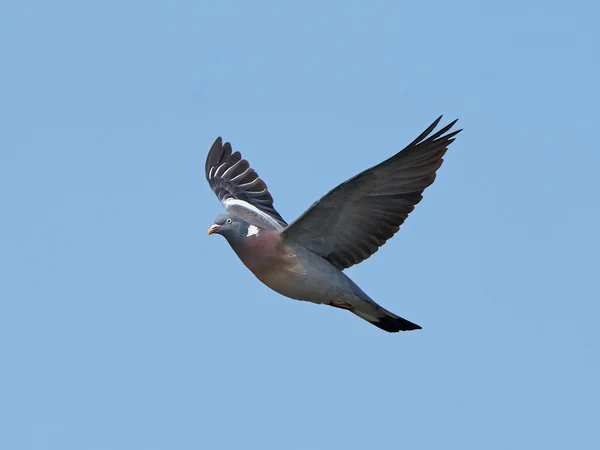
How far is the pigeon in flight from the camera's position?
11.6m

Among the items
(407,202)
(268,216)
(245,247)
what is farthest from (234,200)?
(407,202)

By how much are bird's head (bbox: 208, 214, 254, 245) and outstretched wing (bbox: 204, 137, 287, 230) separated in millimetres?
1894

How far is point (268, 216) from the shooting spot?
14.8 meters

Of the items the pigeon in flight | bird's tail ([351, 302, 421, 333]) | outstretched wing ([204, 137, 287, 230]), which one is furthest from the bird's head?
outstretched wing ([204, 137, 287, 230])

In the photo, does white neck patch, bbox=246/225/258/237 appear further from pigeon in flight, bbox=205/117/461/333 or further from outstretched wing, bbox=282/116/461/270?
outstretched wing, bbox=282/116/461/270

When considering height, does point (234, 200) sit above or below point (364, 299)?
above

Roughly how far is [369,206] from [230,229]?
1.58 metres

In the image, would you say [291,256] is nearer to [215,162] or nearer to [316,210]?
[316,210]

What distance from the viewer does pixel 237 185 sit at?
15586mm

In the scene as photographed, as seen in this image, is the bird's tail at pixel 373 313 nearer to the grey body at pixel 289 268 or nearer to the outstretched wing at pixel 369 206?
the grey body at pixel 289 268

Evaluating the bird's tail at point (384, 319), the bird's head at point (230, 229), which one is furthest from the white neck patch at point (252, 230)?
the bird's tail at point (384, 319)

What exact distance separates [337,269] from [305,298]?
19.0 inches

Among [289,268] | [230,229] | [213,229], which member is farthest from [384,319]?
[213,229]

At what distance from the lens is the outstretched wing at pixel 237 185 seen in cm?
1468
